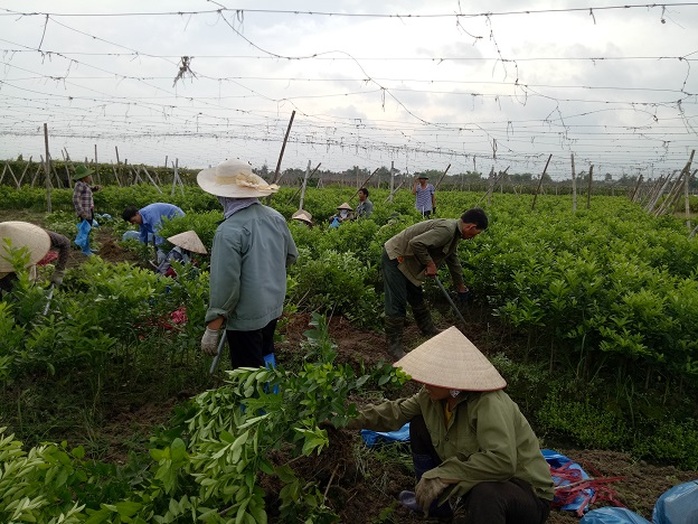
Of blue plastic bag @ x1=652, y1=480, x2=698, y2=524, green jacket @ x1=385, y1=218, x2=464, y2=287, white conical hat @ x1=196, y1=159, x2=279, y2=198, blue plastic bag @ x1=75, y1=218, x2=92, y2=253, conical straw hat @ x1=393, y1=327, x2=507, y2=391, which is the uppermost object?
white conical hat @ x1=196, y1=159, x2=279, y2=198

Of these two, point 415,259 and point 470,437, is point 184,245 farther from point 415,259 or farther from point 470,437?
point 470,437

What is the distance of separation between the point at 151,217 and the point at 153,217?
3 cm

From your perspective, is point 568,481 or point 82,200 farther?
point 82,200

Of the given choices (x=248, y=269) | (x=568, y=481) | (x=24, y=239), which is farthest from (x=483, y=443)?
(x=24, y=239)

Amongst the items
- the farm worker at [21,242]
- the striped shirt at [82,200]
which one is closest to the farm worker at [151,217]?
the farm worker at [21,242]

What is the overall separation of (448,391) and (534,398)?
275 cm

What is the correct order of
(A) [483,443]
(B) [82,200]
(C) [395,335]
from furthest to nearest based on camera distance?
(B) [82,200], (C) [395,335], (A) [483,443]

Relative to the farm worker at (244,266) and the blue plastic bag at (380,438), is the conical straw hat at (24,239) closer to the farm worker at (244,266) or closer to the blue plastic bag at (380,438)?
the farm worker at (244,266)

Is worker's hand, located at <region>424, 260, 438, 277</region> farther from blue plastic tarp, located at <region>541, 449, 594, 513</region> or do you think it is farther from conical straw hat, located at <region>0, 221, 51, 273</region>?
conical straw hat, located at <region>0, 221, 51, 273</region>

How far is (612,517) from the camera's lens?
3.02 m

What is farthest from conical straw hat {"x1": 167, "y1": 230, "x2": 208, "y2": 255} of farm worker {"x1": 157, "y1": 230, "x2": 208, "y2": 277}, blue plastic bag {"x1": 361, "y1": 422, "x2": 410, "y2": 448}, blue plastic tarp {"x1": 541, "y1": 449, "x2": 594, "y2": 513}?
blue plastic tarp {"x1": 541, "y1": 449, "x2": 594, "y2": 513}

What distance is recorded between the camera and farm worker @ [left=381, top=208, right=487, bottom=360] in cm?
578

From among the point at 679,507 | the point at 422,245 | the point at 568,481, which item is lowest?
the point at 568,481

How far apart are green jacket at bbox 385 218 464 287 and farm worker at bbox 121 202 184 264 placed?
3735 mm
